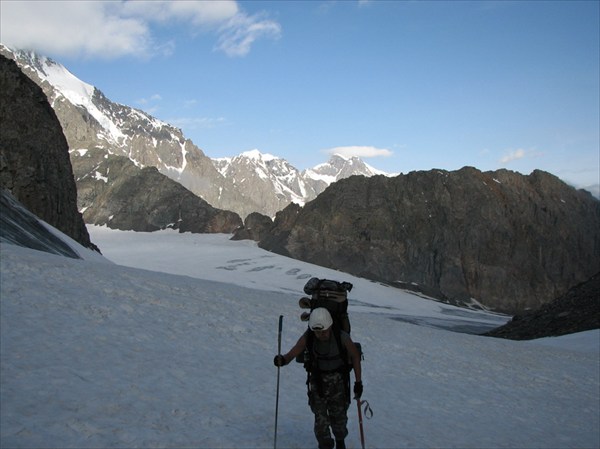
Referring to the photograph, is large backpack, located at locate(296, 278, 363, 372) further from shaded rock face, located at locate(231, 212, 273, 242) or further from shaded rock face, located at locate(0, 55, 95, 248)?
shaded rock face, located at locate(231, 212, 273, 242)

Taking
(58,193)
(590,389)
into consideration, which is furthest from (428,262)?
(590,389)

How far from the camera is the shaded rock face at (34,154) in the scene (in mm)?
47688

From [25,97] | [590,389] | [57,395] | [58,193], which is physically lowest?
[590,389]

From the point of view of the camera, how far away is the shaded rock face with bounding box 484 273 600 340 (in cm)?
3272

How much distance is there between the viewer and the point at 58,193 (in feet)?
169

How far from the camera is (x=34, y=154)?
49.6m

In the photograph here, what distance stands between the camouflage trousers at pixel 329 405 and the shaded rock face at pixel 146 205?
143 m

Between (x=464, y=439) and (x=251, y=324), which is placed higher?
(x=251, y=324)

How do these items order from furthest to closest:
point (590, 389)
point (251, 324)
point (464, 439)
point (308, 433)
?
point (590, 389)
point (251, 324)
point (464, 439)
point (308, 433)

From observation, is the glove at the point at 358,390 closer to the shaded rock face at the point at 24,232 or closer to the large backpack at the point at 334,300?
the large backpack at the point at 334,300

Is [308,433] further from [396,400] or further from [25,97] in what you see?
[25,97]

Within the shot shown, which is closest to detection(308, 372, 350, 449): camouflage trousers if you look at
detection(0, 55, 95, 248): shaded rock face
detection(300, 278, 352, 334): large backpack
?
detection(300, 278, 352, 334): large backpack

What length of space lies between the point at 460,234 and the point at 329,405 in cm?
11478

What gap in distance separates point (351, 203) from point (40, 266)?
360 ft
